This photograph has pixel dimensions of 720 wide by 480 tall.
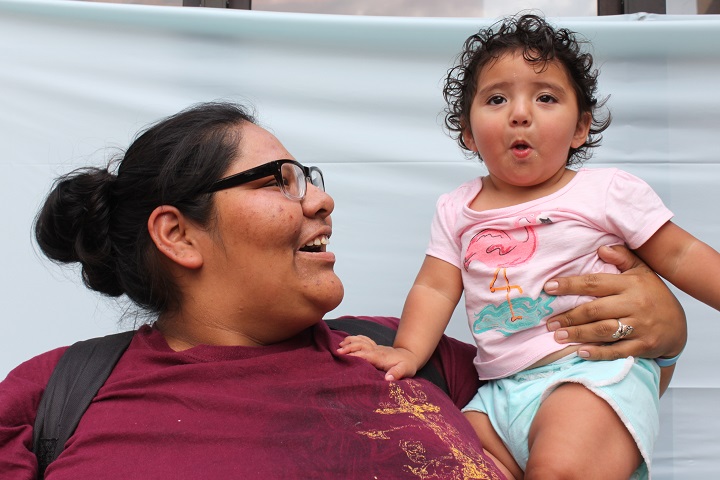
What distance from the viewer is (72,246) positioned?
166 cm

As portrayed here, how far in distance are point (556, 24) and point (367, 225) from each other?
0.79m

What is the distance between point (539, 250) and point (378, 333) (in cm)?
40

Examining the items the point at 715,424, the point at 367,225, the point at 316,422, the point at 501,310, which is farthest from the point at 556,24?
the point at 316,422

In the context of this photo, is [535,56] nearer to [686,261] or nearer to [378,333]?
[686,261]

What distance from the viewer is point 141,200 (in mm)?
1601

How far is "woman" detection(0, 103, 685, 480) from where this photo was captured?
1324 mm

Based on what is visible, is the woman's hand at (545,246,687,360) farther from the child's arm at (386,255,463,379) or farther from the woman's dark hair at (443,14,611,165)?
the woman's dark hair at (443,14,611,165)

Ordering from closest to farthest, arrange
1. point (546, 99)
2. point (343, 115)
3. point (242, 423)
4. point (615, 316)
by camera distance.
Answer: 1. point (242, 423)
2. point (615, 316)
3. point (546, 99)
4. point (343, 115)

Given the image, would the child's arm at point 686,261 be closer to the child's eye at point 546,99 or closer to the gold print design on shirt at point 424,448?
the child's eye at point 546,99

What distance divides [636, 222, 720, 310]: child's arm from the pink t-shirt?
39 millimetres

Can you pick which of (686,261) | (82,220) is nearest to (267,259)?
(82,220)

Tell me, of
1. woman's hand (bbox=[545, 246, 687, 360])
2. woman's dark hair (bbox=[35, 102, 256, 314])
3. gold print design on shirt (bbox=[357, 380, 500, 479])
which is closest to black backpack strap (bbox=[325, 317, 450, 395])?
gold print design on shirt (bbox=[357, 380, 500, 479])

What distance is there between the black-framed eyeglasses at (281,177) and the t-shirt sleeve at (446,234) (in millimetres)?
367

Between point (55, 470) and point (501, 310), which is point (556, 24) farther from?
point (55, 470)
